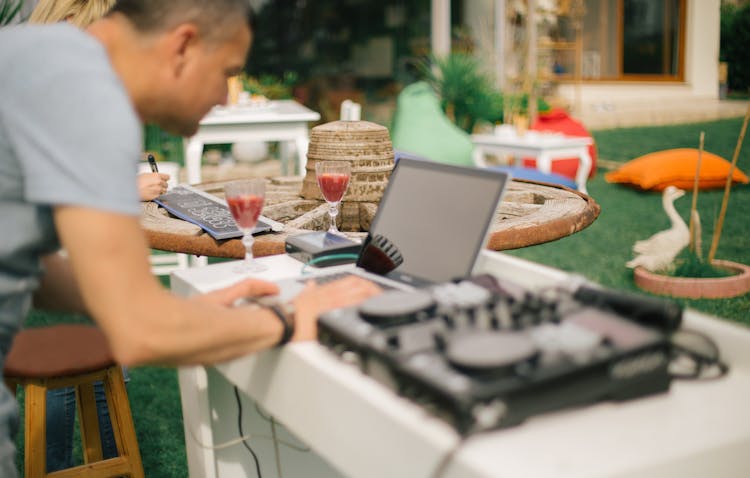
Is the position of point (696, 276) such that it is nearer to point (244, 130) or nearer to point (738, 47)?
point (244, 130)

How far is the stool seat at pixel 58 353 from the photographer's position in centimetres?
192

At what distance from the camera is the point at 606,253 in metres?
5.16

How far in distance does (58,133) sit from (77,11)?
1.44 m

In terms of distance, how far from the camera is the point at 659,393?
1052 millimetres

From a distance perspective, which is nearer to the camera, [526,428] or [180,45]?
[526,428]

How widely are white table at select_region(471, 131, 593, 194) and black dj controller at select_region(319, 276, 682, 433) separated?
17.6 ft

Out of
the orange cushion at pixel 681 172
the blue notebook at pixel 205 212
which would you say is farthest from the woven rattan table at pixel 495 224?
the orange cushion at pixel 681 172

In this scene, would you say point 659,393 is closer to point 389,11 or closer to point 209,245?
point 209,245

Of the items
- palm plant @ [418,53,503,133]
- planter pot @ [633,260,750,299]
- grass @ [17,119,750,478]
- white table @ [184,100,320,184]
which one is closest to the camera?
grass @ [17,119,750,478]

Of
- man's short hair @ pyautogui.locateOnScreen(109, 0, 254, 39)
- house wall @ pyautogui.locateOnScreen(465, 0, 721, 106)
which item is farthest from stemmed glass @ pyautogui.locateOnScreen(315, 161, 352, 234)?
house wall @ pyautogui.locateOnScreen(465, 0, 721, 106)

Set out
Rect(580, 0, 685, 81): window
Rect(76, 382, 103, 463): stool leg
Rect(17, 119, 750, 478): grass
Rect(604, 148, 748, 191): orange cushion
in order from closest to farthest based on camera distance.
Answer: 1. Rect(76, 382, 103, 463): stool leg
2. Rect(17, 119, 750, 478): grass
3. Rect(604, 148, 748, 191): orange cushion
4. Rect(580, 0, 685, 81): window

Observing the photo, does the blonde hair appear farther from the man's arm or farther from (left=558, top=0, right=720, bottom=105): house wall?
(left=558, top=0, right=720, bottom=105): house wall

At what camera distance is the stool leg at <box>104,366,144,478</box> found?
2.04 m

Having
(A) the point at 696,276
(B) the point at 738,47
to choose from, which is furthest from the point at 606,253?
(B) the point at 738,47
